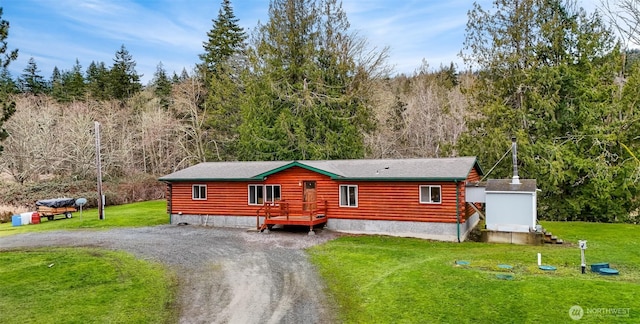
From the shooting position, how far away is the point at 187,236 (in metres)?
17.8

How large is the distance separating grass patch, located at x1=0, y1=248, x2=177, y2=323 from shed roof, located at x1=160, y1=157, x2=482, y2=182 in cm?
733

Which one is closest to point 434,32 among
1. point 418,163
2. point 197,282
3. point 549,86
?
point 549,86

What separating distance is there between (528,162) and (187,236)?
19.1 meters

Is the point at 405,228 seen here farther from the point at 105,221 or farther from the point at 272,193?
the point at 105,221

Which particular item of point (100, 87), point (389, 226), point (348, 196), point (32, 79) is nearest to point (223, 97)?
point (348, 196)

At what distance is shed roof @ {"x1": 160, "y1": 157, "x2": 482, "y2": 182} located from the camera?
16.7 m

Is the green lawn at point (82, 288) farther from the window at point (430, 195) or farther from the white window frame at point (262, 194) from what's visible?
the window at point (430, 195)

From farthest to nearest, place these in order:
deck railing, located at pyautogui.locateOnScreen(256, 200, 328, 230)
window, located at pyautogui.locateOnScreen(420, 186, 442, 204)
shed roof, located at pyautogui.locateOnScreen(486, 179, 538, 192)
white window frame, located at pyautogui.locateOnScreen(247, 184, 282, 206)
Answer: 1. white window frame, located at pyautogui.locateOnScreen(247, 184, 282, 206)
2. deck railing, located at pyautogui.locateOnScreen(256, 200, 328, 230)
3. window, located at pyautogui.locateOnScreen(420, 186, 442, 204)
4. shed roof, located at pyautogui.locateOnScreen(486, 179, 538, 192)

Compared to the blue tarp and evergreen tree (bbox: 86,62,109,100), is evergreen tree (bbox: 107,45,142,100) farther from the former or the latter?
the blue tarp

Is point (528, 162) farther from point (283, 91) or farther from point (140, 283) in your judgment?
point (140, 283)

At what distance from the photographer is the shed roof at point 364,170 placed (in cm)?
1666

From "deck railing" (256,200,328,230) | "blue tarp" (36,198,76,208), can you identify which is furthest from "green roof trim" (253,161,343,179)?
"blue tarp" (36,198,76,208)

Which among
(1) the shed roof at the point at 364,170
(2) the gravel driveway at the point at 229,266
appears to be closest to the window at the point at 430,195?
(1) the shed roof at the point at 364,170

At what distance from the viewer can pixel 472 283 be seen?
9.74m
